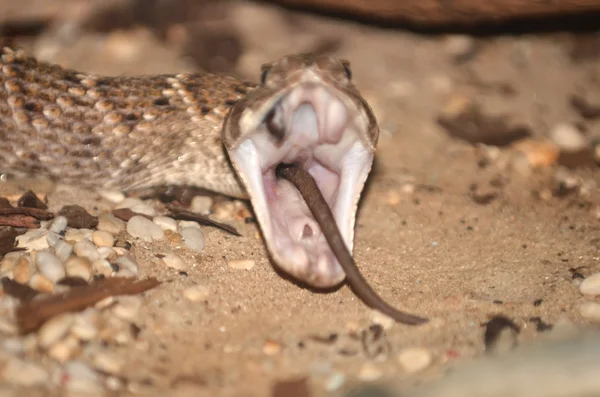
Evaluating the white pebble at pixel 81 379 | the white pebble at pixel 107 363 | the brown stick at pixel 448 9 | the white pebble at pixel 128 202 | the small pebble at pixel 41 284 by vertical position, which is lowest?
the white pebble at pixel 128 202

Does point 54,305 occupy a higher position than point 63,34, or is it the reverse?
point 54,305

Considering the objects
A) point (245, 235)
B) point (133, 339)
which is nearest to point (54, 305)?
point (133, 339)

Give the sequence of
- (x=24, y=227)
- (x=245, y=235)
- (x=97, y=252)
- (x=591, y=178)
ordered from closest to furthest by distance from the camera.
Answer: (x=97, y=252), (x=24, y=227), (x=245, y=235), (x=591, y=178)

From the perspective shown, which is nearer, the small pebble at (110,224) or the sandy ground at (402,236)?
the sandy ground at (402,236)

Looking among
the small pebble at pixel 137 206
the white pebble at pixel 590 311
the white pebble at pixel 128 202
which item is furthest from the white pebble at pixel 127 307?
the white pebble at pixel 590 311

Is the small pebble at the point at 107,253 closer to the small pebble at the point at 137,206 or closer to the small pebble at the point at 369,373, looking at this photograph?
the small pebble at the point at 137,206

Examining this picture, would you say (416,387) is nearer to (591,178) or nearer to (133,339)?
(133,339)

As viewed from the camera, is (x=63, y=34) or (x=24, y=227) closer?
(x=24, y=227)
